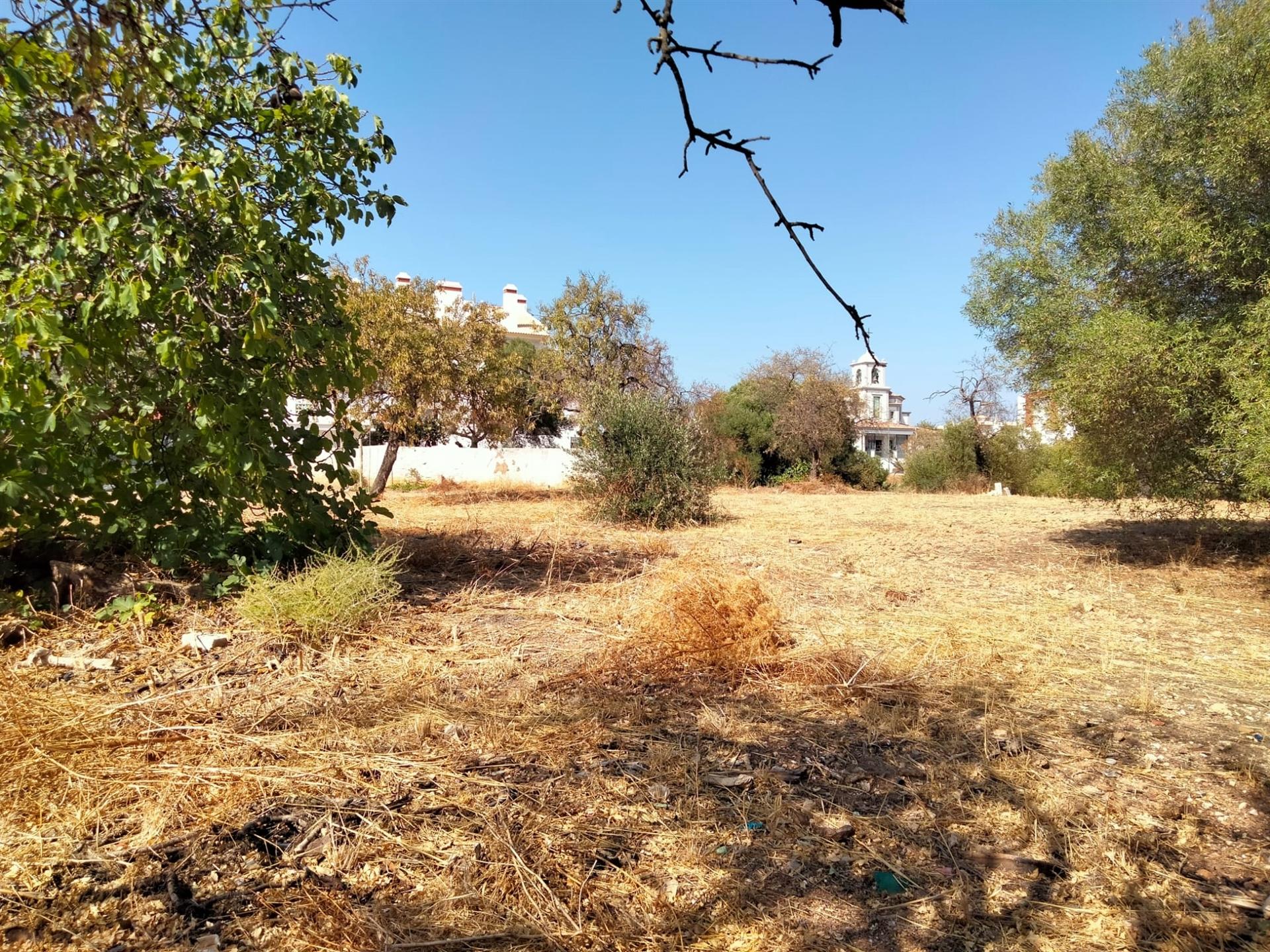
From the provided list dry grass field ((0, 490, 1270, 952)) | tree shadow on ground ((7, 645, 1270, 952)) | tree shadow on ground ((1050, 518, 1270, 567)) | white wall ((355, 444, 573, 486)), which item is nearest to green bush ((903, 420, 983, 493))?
white wall ((355, 444, 573, 486))

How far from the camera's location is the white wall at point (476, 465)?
880 inches

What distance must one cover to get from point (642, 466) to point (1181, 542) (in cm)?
791

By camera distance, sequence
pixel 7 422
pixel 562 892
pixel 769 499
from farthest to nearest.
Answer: pixel 769 499 → pixel 7 422 → pixel 562 892

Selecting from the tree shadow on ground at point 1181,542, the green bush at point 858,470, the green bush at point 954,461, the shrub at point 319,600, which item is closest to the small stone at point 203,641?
the shrub at point 319,600

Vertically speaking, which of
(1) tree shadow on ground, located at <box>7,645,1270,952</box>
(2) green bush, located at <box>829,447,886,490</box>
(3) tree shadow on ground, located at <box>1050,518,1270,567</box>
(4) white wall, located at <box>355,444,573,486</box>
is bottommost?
(1) tree shadow on ground, located at <box>7,645,1270,952</box>

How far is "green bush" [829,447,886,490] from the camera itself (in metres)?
27.8

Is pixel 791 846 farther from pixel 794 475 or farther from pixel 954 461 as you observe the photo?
pixel 794 475

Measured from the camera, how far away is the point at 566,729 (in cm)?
356

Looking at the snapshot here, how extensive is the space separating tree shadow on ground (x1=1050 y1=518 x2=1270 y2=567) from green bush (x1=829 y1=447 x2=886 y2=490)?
51.4 ft

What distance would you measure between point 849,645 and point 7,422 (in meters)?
5.23

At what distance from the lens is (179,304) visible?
182 inches

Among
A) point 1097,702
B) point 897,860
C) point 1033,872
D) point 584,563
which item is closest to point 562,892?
point 897,860

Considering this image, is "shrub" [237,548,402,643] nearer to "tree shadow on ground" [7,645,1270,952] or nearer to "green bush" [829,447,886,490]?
"tree shadow on ground" [7,645,1270,952]

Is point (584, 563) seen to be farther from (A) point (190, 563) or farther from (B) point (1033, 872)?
(B) point (1033, 872)
